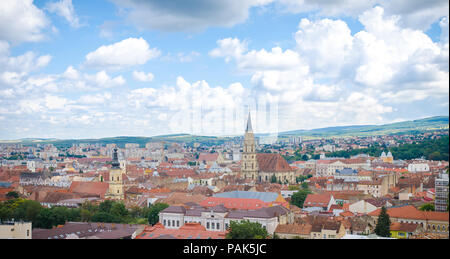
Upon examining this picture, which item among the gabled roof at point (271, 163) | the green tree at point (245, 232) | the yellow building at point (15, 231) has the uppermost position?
the gabled roof at point (271, 163)

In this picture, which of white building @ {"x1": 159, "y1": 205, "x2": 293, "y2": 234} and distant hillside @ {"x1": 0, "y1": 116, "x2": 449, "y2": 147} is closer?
white building @ {"x1": 159, "y1": 205, "x2": 293, "y2": 234}

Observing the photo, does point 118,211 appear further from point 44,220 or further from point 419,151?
point 419,151

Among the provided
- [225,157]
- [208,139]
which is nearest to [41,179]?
[225,157]

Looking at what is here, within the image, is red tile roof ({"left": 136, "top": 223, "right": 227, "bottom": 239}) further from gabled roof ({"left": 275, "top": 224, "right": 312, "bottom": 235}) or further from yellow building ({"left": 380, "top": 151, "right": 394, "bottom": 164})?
yellow building ({"left": 380, "top": 151, "right": 394, "bottom": 164})

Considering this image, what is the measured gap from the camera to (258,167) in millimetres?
42812

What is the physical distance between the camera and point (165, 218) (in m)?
19.8

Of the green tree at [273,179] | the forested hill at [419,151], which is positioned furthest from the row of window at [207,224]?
the forested hill at [419,151]

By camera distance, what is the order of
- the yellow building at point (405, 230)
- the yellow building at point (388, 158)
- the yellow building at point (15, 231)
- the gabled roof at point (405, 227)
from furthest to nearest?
the yellow building at point (388, 158), the gabled roof at point (405, 227), the yellow building at point (405, 230), the yellow building at point (15, 231)

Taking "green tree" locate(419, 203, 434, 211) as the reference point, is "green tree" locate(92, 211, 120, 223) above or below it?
below

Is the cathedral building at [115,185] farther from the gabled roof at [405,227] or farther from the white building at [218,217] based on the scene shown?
the gabled roof at [405,227]

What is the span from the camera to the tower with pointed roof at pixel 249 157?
137 ft

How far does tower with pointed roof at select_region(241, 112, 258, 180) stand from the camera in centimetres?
4178

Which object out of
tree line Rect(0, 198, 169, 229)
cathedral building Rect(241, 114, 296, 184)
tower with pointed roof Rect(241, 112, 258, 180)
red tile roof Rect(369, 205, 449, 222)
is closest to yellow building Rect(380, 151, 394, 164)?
cathedral building Rect(241, 114, 296, 184)
